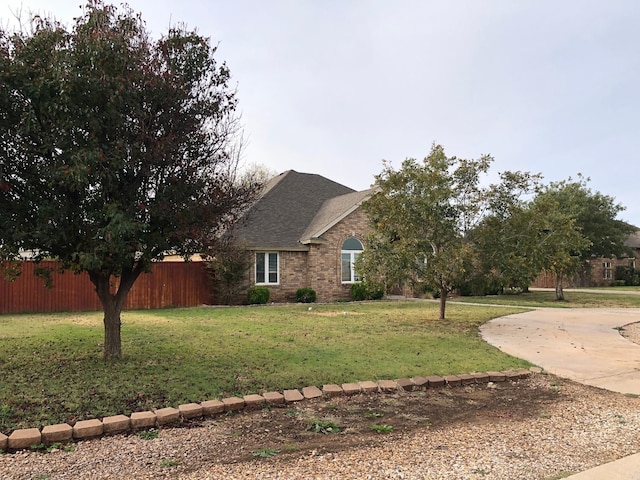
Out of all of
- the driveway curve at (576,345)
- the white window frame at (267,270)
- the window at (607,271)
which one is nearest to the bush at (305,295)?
the white window frame at (267,270)

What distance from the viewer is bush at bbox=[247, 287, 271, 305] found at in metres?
19.5

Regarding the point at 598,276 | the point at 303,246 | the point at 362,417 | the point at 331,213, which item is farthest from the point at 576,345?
the point at 598,276

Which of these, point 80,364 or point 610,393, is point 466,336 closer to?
point 610,393

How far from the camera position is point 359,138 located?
21.7m

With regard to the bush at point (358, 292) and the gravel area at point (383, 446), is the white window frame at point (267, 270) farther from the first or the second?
the gravel area at point (383, 446)

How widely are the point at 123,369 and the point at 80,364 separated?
83 cm

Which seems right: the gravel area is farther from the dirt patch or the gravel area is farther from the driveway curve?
the driveway curve

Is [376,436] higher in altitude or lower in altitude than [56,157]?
lower

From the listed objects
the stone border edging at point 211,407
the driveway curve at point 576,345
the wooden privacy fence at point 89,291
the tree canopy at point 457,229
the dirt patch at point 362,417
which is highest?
the tree canopy at point 457,229

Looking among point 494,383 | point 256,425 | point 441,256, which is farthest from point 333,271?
point 256,425

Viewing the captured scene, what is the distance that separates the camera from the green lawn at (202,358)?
5.55 metres

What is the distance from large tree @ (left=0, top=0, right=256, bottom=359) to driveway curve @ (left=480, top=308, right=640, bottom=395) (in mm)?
6216

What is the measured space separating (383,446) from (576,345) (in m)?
7.45

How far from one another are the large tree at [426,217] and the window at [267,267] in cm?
855
